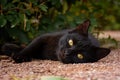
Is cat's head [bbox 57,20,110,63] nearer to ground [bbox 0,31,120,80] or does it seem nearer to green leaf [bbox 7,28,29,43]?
ground [bbox 0,31,120,80]

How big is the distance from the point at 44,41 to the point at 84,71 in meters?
1.36

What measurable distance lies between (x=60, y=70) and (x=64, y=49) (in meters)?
0.61

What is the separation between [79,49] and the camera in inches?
193

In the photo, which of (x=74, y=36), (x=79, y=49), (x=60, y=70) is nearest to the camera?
(x=60, y=70)

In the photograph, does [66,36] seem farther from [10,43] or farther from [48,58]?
[10,43]

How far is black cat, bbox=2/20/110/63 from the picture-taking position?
4.88 m

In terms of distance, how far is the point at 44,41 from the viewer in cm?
547

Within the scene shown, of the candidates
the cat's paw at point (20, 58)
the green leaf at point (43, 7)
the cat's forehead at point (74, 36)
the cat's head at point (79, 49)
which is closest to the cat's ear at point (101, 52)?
the cat's head at point (79, 49)

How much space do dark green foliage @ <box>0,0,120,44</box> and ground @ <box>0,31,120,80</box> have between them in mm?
709

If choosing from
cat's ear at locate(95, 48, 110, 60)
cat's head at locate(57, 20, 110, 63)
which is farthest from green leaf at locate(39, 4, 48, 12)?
cat's ear at locate(95, 48, 110, 60)

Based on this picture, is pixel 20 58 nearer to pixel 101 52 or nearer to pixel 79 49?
pixel 79 49

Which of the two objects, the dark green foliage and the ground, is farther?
the dark green foliage

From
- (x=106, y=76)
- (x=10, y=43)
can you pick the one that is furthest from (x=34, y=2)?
(x=106, y=76)

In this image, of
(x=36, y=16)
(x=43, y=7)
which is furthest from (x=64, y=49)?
(x=36, y=16)
